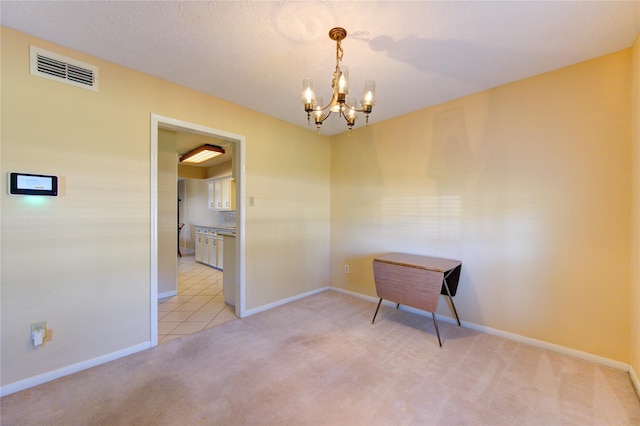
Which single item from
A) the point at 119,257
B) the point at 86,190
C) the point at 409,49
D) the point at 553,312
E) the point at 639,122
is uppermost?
the point at 409,49

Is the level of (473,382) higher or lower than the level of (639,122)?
lower

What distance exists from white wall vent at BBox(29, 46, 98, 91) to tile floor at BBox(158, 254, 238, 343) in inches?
89.6

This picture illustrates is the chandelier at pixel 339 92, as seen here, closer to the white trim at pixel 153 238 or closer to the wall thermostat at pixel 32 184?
the white trim at pixel 153 238

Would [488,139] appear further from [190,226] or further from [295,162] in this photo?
[190,226]

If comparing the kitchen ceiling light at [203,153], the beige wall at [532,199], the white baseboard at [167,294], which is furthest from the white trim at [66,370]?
the kitchen ceiling light at [203,153]

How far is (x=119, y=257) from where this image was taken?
6.93 feet

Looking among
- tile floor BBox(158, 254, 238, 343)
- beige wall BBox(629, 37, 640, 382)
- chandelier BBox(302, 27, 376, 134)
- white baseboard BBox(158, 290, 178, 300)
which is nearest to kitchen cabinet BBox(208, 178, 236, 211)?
tile floor BBox(158, 254, 238, 343)

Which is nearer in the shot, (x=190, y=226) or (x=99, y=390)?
(x=99, y=390)

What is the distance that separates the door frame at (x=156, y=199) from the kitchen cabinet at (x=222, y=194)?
99.1 inches

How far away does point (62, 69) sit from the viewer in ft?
6.13

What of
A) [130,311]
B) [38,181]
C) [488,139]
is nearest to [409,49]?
[488,139]

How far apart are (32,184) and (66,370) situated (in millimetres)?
1370

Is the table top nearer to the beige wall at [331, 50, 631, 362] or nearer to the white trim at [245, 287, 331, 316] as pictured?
the beige wall at [331, 50, 631, 362]

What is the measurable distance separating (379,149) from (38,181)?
10.8ft
